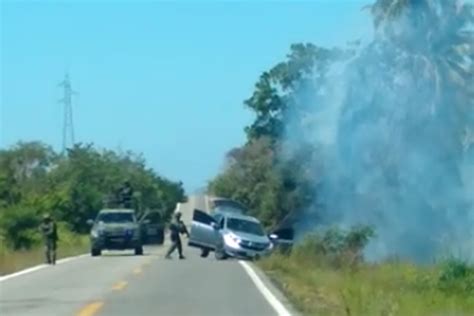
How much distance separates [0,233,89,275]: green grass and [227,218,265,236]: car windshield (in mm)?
7059

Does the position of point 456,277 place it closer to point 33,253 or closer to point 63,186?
point 33,253

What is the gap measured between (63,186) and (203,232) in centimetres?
3430

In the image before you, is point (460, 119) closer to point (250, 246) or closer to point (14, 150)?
point (250, 246)

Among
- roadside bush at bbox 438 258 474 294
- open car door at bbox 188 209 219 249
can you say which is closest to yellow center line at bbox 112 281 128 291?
roadside bush at bbox 438 258 474 294

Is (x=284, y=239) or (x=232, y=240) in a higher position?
(x=232, y=240)

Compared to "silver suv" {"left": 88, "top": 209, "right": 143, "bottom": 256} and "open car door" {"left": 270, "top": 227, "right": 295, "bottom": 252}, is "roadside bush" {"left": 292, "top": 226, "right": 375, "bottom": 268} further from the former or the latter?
"silver suv" {"left": 88, "top": 209, "right": 143, "bottom": 256}

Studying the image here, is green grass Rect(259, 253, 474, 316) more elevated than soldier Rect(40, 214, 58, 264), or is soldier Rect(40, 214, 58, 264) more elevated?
soldier Rect(40, 214, 58, 264)

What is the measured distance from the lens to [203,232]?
164ft

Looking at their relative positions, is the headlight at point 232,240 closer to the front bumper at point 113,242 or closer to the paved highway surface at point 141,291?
the front bumper at point 113,242

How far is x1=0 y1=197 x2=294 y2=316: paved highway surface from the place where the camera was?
21531 mm

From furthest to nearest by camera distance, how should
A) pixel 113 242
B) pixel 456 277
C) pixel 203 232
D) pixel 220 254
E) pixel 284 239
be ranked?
pixel 284 239 < pixel 113 242 < pixel 203 232 < pixel 220 254 < pixel 456 277

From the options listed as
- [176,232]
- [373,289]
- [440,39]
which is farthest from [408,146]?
[373,289]

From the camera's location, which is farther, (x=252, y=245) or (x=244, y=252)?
(x=252, y=245)

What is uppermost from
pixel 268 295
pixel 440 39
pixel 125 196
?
pixel 440 39
